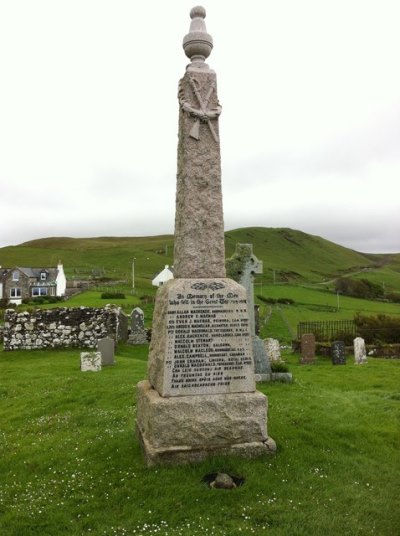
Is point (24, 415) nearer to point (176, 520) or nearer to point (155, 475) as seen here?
point (155, 475)

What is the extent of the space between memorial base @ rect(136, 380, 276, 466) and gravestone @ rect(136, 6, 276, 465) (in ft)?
0.04

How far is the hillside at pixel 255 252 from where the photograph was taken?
11138cm

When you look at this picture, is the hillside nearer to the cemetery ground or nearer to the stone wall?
the stone wall

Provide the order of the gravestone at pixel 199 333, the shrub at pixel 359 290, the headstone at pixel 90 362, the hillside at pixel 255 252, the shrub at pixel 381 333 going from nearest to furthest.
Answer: the gravestone at pixel 199 333 → the headstone at pixel 90 362 → the shrub at pixel 381 333 → the shrub at pixel 359 290 → the hillside at pixel 255 252

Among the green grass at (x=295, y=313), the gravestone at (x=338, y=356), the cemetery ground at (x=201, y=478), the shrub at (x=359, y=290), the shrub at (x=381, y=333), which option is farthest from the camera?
the shrub at (x=359, y=290)

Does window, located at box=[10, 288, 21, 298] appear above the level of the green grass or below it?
above

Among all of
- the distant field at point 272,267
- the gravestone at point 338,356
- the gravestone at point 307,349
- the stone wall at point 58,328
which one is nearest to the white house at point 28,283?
the distant field at point 272,267

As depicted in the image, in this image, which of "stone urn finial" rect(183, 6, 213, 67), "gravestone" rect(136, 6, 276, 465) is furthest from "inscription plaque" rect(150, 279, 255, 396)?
"stone urn finial" rect(183, 6, 213, 67)

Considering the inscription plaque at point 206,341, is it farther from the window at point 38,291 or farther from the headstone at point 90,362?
the window at point 38,291

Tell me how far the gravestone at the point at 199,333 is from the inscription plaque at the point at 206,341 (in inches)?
0.5

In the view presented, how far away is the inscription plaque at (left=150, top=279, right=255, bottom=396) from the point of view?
6.09 meters

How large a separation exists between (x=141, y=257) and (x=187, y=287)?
397 ft

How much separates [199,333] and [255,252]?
150m

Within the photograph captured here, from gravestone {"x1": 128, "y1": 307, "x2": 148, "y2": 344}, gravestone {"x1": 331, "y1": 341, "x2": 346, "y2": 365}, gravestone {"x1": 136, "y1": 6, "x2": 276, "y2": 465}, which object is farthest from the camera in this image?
gravestone {"x1": 128, "y1": 307, "x2": 148, "y2": 344}
